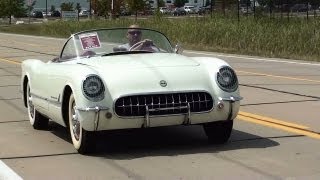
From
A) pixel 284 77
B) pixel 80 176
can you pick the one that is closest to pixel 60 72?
pixel 80 176

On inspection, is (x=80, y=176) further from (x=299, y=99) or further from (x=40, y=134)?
(x=299, y=99)

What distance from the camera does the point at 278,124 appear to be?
28.5 feet

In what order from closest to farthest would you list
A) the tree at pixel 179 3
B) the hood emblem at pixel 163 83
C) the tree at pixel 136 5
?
the hood emblem at pixel 163 83 < the tree at pixel 136 5 < the tree at pixel 179 3

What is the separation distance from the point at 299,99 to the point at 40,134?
4888 mm

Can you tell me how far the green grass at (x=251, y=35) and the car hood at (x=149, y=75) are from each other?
1591 cm

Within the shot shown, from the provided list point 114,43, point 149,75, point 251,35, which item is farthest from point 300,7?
point 149,75

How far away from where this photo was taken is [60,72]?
24.5ft

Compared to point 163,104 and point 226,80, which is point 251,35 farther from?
point 163,104

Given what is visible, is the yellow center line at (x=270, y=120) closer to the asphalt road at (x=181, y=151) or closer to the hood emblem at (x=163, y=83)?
the asphalt road at (x=181, y=151)

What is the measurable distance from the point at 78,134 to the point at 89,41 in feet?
4.82

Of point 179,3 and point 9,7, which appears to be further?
point 179,3

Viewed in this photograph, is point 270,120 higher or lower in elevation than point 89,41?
lower

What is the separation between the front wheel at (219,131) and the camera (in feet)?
24.1

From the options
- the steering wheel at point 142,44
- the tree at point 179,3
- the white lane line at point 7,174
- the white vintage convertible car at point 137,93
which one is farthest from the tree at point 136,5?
the tree at point 179,3
